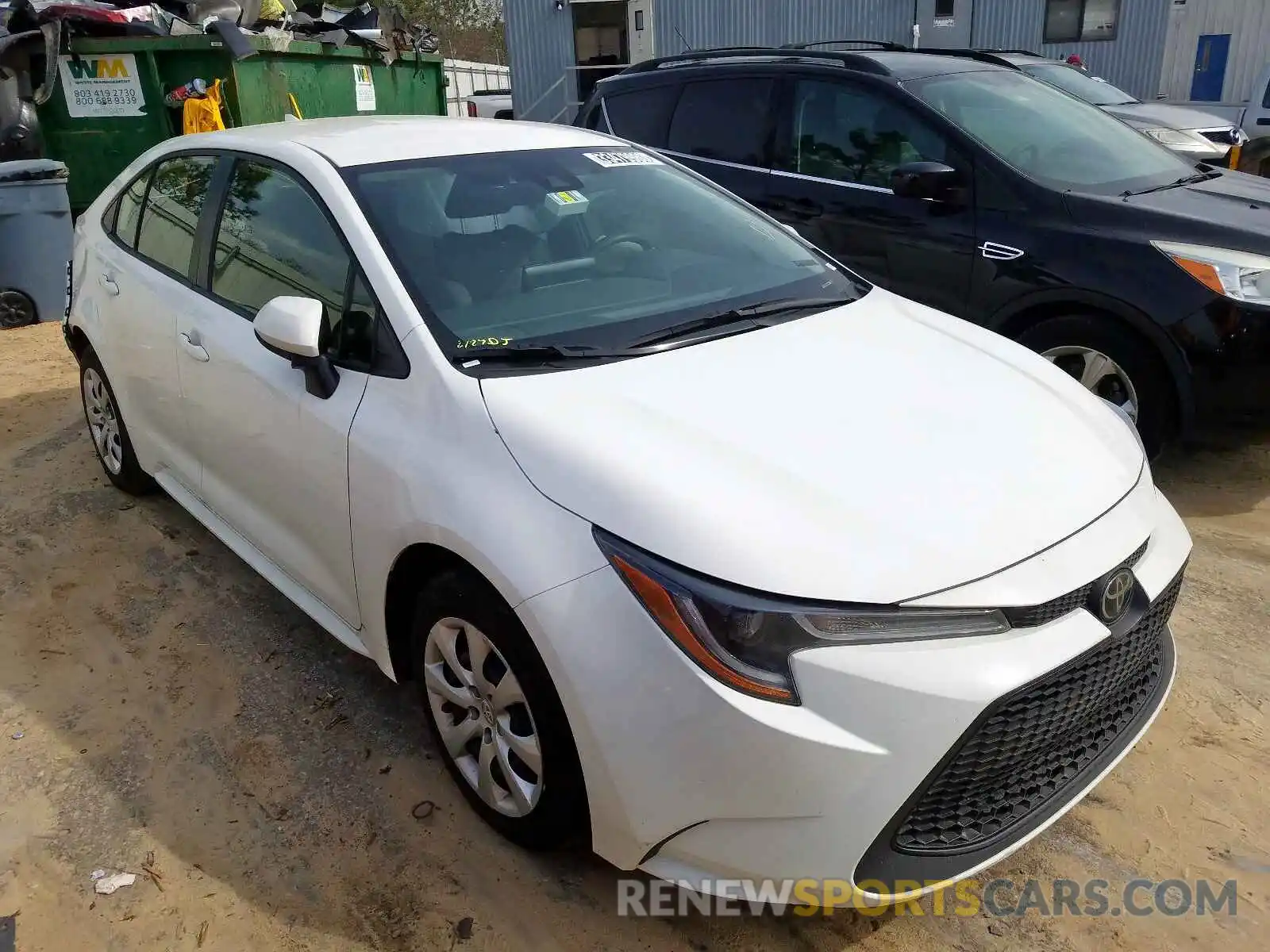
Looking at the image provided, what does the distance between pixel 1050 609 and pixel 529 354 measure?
1.30m

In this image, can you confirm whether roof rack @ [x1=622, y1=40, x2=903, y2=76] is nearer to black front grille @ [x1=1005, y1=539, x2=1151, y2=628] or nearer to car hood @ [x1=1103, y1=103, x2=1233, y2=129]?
black front grille @ [x1=1005, y1=539, x2=1151, y2=628]

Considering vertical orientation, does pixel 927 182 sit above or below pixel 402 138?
below

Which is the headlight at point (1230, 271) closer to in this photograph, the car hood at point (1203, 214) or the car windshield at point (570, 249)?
the car hood at point (1203, 214)

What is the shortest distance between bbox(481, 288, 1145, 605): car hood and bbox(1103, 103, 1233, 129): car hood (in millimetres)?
8298

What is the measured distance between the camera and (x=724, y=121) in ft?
18.6

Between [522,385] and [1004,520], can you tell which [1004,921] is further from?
[522,385]

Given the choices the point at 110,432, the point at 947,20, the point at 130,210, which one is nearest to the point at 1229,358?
the point at 130,210

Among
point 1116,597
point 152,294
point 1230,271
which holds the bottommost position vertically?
point 1116,597

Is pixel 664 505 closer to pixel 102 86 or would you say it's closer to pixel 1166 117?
pixel 102 86

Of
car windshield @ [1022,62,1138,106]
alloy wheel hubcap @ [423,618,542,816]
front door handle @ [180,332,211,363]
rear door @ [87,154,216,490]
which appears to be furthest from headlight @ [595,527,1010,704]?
car windshield @ [1022,62,1138,106]

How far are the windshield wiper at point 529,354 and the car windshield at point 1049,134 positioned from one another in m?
2.94

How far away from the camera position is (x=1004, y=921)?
2.27m

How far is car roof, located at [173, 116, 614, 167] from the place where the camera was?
9.98 ft

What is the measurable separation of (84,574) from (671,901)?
2753 mm
